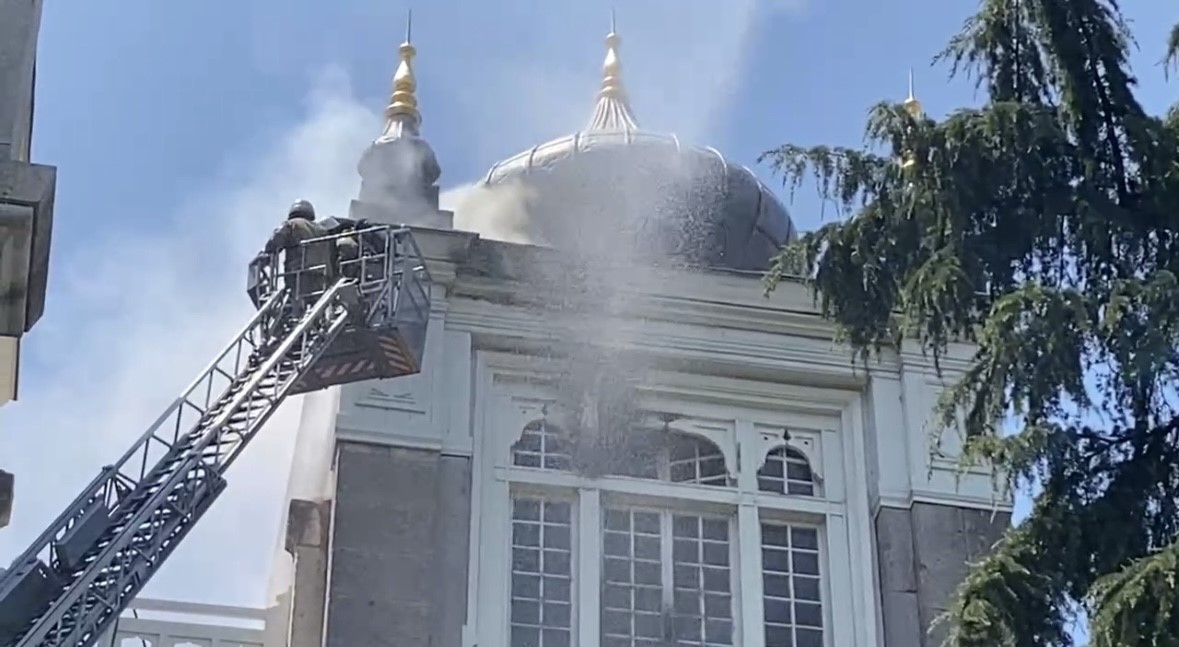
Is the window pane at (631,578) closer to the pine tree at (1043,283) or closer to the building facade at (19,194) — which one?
the pine tree at (1043,283)

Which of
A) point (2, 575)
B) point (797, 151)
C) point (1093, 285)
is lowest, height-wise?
point (2, 575)

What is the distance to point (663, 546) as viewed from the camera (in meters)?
17.2

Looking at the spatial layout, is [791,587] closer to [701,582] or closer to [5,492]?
[701,582]

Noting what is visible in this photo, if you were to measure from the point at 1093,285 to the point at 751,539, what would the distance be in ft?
Result: 18.6

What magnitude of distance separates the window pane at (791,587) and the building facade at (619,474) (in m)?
0.02

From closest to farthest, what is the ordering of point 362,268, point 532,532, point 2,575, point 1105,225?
point 1105,225, point 2,575, point 362,268, point 532,532

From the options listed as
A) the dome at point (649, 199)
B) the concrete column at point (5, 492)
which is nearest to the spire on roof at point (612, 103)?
the dome at point (649, 199)

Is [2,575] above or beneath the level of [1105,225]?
beneath

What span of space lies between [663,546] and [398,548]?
200 cm

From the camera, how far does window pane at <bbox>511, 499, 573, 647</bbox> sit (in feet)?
54.5

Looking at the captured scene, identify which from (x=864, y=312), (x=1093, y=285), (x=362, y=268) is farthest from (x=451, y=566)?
(x=1093, y=285)

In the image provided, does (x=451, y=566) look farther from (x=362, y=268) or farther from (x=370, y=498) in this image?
(x=362, y=268)

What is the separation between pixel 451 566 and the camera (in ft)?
54.2

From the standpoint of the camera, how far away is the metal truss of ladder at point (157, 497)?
1318 centimetres
